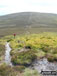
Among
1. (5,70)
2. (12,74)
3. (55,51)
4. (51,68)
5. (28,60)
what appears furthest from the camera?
(55,51)

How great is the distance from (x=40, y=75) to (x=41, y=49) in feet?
49.8

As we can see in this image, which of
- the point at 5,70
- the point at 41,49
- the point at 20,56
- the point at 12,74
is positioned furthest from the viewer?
the point at 41,49

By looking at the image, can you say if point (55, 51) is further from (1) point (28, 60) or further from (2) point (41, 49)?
(1) point (28, 60)

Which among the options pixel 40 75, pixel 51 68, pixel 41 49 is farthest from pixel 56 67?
pixel 41 49

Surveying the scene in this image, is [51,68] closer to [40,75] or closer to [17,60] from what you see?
[40,75]

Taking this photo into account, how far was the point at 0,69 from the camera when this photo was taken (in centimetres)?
2286

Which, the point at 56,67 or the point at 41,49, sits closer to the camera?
the point at 56,67

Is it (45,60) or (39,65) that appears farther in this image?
(45,60)

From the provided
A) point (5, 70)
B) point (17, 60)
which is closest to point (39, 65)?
point (17, 60)

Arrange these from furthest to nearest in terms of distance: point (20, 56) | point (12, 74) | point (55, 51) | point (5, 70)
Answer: point (55, 51)
point (20, 56)
point (5, 70)
point (12, 74)

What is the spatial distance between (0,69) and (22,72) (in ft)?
10.0

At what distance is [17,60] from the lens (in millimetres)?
27609

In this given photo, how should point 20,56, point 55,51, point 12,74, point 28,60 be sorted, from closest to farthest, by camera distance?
1. point 12,74
2. point 28,60
3. point 20,56
4. point 55,51

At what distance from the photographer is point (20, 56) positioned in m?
→ 29.4
